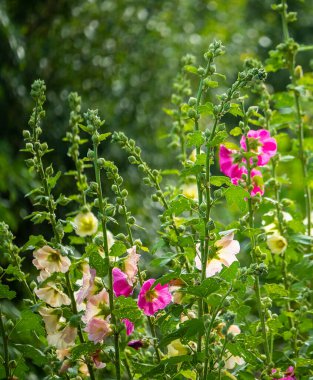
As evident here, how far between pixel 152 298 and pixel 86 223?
12 cm

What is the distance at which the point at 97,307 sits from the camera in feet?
2.86

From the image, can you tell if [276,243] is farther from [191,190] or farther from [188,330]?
[188,330]

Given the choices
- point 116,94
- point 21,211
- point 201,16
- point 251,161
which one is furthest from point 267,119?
point 201,16

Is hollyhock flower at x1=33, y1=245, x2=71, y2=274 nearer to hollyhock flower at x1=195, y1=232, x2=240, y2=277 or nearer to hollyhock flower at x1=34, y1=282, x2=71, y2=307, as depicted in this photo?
hollyhock flower at x1=34, y1=282, x2=71, y2=307

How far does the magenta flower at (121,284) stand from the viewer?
889 mm

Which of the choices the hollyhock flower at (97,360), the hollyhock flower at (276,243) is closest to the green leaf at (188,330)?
the hollyhock flower at (97,360)

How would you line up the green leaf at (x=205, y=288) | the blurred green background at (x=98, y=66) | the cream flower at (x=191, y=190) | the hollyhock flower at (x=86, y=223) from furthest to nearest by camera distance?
1. the blurred green background at (x=98, y=66)
2. the cream flower at (x=191, y=190)
3. the hollyhock flower at (x=86, y=223)
4. the green leaf at (x=205, y=288)

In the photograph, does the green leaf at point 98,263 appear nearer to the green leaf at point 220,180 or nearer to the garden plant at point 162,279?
the garden plant at point 162,279

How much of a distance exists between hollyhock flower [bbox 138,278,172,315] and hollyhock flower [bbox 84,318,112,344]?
7cm

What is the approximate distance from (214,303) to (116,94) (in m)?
2.63

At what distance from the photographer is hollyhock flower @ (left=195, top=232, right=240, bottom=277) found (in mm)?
915

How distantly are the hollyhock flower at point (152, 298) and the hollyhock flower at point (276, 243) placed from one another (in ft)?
0.69

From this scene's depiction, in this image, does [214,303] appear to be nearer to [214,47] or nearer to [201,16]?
[214,47]

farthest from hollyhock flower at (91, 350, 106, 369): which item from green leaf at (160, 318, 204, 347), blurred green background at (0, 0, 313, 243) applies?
blurred green background at (0, 0, 313, 243)
